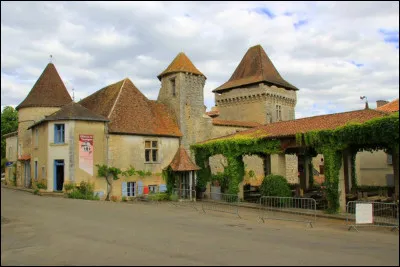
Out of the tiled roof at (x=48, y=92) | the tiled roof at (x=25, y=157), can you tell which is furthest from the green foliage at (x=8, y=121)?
the tiled roof at (x=25, y=157)

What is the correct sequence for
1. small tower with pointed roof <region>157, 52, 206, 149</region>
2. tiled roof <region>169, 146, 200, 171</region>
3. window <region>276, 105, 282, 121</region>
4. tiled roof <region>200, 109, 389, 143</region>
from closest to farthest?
tiled roof <region>200, 109, 389, 143</region>, tiled roof <region>169, 146, 200, 171</region>, small tower with pointed roof <region>157, 52, 206, 149</region>, window <region>276, 105, 282, 121</region>

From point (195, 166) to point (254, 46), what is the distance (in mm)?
23002

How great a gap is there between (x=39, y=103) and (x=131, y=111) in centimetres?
847

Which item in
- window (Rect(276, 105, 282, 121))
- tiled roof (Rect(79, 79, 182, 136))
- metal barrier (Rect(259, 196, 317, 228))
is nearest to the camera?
metal barrier (Rect(259, 196, 317, 228))

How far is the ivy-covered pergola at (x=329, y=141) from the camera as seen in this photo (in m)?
15.8

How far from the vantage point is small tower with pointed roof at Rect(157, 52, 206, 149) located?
30.5 meters

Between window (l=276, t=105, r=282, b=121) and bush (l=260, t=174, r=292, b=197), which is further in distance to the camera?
window (l=276, t=105, r=282, b=121)

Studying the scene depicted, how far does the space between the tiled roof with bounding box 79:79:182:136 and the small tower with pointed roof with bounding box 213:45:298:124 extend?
11912 millimetres

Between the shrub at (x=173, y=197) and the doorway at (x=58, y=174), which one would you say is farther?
the shrub at (x=173, y=197)

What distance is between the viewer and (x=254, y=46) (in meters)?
44.1

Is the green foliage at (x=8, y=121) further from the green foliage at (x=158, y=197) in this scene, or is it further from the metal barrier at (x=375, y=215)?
the metal barrier at (x=375, y=215)

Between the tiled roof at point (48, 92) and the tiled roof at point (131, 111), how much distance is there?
2445 millimetres

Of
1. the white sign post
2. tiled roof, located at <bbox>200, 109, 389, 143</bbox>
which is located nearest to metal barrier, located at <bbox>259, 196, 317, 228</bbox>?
the white sign post

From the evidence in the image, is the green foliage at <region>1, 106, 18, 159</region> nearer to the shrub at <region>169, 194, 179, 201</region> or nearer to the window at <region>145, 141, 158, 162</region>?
the window at <region>145, 141, 158, 162</region>
